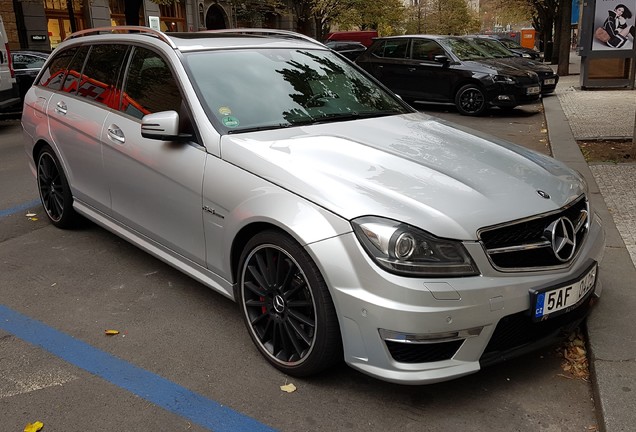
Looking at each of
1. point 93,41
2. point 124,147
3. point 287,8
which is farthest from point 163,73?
point 287,8

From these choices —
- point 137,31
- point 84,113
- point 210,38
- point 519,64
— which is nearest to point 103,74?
point 84,113

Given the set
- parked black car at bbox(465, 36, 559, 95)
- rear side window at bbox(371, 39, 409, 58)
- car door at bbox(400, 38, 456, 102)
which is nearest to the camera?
car door at bbox(400, 38, 456, 102)

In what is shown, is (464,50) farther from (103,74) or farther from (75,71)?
(103,74)

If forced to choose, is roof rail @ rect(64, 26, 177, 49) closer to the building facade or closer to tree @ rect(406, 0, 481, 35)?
the building facade

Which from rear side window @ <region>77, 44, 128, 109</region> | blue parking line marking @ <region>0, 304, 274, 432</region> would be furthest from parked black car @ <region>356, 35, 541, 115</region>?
blue parking line marking @ <region>0, 304, 274, 432</region>

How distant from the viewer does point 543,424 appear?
2.83m

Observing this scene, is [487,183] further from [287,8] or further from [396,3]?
[396,3]

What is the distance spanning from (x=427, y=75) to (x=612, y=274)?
1021 centimetres

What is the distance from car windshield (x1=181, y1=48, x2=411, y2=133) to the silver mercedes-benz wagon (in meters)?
0.01

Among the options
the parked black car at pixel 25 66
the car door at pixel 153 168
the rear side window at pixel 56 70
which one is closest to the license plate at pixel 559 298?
the car door at pixel 153 168

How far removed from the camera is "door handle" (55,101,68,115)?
505 cm

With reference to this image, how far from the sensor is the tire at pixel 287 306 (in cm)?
290

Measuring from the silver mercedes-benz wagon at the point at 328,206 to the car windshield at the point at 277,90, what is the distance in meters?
0.01

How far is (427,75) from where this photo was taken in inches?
542
